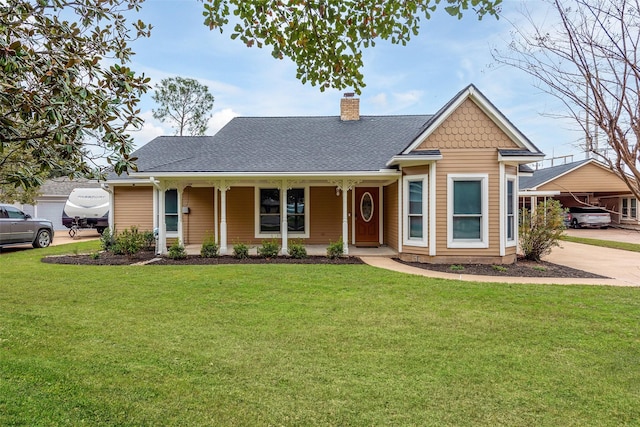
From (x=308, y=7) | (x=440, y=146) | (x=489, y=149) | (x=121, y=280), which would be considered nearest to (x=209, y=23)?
(x=308, y=7)

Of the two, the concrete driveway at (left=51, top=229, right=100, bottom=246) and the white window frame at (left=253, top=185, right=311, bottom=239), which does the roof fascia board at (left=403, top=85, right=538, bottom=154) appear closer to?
the white window frame at (left=253, top=185, right=311, bottom=239)

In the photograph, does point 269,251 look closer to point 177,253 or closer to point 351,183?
point 177,253

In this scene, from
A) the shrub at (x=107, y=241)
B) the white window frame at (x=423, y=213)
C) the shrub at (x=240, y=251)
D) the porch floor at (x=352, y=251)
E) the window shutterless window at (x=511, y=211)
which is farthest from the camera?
the shrub at (x=107, y=241)

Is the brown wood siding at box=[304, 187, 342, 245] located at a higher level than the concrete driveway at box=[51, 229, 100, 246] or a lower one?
higher

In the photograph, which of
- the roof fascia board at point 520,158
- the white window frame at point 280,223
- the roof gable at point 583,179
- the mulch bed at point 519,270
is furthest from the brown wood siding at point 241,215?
the roof gable at point 583,179

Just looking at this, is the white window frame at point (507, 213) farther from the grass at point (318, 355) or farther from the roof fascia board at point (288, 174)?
the roof fascia board at point (288, 174)

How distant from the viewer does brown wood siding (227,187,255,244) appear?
1309cm

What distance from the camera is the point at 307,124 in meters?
15.1

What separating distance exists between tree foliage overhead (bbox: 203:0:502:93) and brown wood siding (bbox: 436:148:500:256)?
6.64m

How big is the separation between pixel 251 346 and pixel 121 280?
4973mm

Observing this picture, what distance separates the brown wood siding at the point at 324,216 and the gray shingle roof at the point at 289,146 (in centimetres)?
156

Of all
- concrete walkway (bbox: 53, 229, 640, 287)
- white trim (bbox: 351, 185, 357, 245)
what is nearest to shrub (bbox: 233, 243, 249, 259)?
concrete walkway (bbox: 53, 229, 640, 287)

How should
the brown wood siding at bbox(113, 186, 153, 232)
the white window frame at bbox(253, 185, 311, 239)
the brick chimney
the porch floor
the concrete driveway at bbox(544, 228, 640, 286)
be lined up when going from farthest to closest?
the brick chimney < the brown wood siding at bbox(113, 186, 153, 232) < the white window frame at bbox(253, 185, 311, 239) < the porch floor < the concrete driveway at bbox(544, 228, 640, 286)

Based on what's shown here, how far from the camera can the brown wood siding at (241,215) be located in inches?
515
